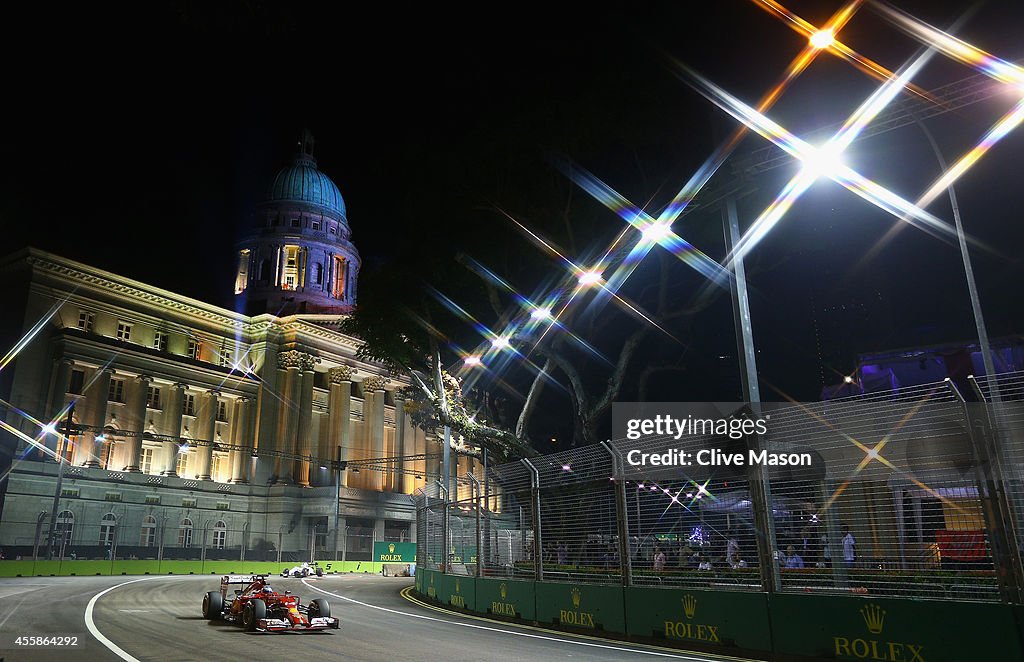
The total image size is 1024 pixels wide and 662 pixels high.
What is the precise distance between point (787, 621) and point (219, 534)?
56.2 metres

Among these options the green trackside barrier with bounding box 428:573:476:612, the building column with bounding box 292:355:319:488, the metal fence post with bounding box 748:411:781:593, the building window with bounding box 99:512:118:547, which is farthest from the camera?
the building column with bounding box 292:355:319:488

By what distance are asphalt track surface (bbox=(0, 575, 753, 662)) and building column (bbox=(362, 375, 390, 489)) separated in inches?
2086

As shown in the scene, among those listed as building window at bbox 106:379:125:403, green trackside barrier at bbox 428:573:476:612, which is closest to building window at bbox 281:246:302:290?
building window at bbox 106:379:125:403

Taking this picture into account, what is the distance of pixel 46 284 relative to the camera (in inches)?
2056

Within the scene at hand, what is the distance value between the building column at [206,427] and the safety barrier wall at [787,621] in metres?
53.0

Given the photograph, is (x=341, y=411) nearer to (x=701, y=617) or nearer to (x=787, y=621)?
(x=701, y=617)

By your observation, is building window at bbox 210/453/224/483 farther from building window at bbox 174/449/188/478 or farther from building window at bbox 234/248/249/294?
building window at bbox 234/248/249/294

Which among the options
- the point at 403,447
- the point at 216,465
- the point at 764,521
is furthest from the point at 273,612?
the point at 403,447

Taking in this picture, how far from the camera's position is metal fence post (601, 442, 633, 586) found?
39.0 ft

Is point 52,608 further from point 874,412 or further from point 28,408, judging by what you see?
point 28,408

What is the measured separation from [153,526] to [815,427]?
5562cm

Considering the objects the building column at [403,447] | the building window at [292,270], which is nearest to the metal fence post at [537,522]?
the building column at [403,447]

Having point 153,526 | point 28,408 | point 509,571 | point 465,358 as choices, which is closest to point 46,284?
point 28,408

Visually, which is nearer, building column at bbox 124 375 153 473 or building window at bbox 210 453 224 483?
building column at bbox 124 375 153 473
